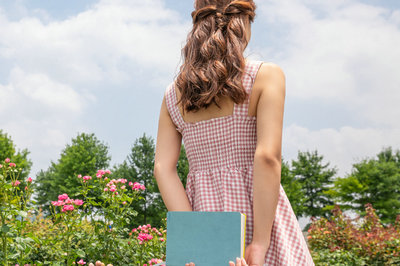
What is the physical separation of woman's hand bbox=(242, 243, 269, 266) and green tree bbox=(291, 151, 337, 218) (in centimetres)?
3533

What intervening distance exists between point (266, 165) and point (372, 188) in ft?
113

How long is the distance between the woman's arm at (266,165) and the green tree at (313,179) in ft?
116

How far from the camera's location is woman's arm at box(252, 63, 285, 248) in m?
1.48

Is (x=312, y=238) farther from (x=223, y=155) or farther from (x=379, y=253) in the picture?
(x=223, y=155)

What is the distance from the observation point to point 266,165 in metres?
1.49

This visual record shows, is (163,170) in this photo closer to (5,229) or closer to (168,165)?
(168,165)

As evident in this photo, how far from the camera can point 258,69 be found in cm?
163

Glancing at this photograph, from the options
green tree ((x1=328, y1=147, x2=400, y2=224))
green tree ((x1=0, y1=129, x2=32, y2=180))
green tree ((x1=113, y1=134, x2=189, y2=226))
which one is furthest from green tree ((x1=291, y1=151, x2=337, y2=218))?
green tree ((x1=0, y1=129, x2=32, y2=180))

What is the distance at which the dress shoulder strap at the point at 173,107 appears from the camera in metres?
1.78

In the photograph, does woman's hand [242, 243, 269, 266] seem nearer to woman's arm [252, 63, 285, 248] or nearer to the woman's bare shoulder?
woman's arm [252, 63, 285, 248]

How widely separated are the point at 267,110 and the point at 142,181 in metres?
26.3

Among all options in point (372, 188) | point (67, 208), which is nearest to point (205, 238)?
point (67, 208)

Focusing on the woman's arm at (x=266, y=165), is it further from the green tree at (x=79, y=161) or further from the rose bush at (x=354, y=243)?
the green tree at (x=79, y=161)

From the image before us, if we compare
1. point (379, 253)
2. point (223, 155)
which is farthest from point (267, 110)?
point (379, 253)
